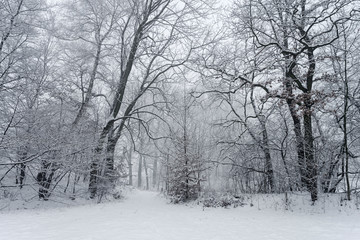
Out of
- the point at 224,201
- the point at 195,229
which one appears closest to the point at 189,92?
the point at 224,201

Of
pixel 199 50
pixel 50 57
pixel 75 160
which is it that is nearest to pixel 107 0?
pixel 50 57

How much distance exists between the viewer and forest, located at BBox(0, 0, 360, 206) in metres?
9.62

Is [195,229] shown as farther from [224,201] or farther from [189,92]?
[189,92]

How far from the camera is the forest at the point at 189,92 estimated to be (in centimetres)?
962

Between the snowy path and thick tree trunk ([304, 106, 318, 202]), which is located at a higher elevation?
thick tree trunk ([304, 106, 318, 202])

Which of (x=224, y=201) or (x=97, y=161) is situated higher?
(x=97, y=161)

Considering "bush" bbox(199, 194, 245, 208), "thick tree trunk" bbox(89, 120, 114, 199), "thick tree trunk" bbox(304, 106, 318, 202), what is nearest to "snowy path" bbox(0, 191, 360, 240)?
"thick tree trunk" bbox(304, 106, 318, 202)

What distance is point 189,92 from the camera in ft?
43.1

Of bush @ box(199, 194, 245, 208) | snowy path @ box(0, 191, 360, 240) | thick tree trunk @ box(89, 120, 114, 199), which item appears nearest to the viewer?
snowy path @ box(0, 191, 360, 240)

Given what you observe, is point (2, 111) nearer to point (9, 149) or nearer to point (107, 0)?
point (9, 149)

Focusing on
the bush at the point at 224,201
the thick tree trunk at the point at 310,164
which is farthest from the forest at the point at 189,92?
the bush at the point at 224,201

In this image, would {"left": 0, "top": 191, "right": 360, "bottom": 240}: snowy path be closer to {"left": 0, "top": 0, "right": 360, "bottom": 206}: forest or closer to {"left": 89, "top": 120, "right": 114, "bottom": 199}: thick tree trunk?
{"left": 0, "top": 0, "right": 360, "bottom": 206}: forest

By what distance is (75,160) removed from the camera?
10.8 m

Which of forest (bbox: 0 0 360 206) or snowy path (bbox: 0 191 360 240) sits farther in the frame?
forest (bbox: 0 0 360 206)
